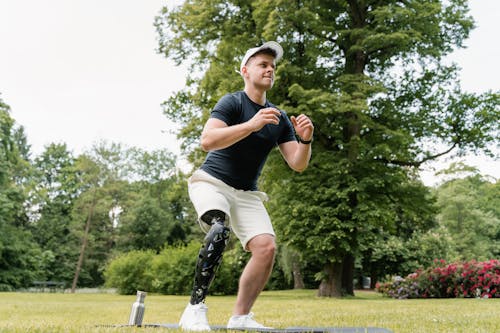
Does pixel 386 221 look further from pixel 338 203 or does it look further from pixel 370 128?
pixel 370 128

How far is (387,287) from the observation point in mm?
18812

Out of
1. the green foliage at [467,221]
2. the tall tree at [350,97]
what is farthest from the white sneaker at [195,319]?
the green foliage at [467,221]

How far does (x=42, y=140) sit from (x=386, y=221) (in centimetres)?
4433

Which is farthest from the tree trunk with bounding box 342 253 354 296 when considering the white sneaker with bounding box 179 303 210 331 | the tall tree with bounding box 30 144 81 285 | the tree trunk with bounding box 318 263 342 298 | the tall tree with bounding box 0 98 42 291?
the tall tree with bounding box 30 144 81 285

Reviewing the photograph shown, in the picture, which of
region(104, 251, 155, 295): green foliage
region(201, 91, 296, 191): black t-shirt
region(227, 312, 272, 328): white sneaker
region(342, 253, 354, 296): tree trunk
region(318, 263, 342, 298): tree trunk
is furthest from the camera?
region(104, 251, 155, 295): green foliage

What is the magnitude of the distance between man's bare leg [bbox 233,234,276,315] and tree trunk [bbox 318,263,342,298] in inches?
522

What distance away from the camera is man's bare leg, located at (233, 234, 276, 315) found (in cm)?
377

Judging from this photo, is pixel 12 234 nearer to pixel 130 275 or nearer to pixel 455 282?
pixel 130 275

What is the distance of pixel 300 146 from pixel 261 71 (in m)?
0.68

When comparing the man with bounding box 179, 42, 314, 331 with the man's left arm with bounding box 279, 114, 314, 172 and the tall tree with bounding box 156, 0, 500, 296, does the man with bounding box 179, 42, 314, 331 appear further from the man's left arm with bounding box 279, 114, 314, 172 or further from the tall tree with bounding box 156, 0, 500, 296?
the tall tree with bounding box 156, 0, 500, 296

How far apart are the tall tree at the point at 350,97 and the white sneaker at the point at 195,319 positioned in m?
11.2

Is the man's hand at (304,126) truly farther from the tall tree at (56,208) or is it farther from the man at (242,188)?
the tall tree at (56,208)

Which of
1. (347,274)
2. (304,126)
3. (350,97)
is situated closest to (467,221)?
(347,274)

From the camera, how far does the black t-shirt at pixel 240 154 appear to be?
151 inches
